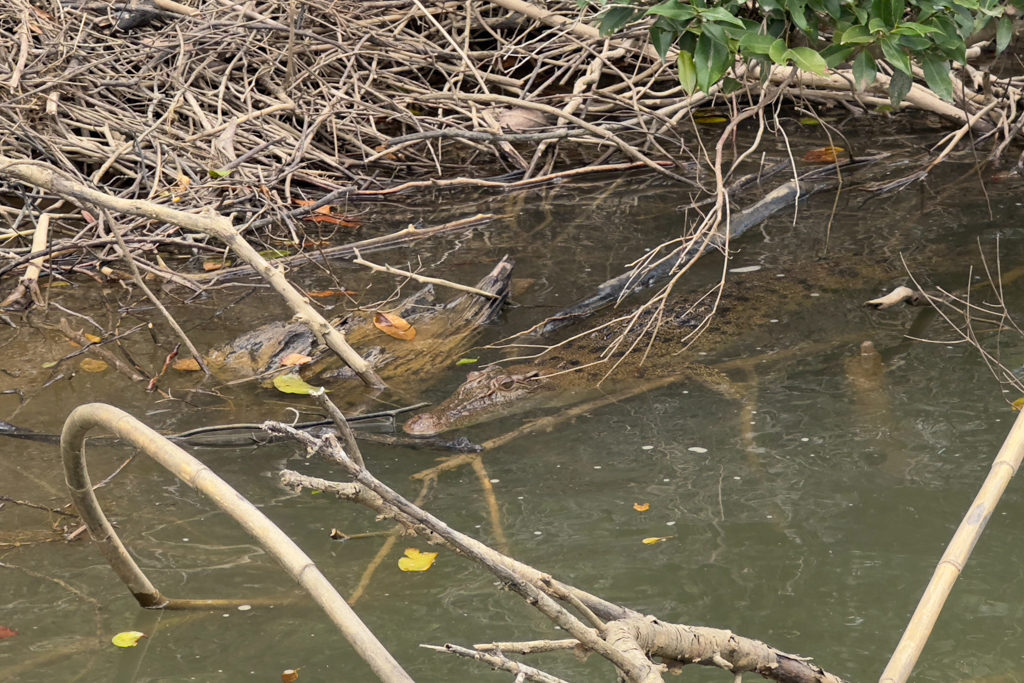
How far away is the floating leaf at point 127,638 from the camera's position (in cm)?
298

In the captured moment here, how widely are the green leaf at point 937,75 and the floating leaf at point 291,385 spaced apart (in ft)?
8.56

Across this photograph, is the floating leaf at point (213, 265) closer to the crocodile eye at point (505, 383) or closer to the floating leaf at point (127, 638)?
the crocodile eye at point (505, 383)

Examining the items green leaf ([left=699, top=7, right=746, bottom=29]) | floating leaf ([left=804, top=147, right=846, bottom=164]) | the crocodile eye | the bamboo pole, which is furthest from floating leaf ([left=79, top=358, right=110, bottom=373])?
floating leaf ([left=804, top=147, right=846, bottom=164])

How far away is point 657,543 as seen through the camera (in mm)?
3404

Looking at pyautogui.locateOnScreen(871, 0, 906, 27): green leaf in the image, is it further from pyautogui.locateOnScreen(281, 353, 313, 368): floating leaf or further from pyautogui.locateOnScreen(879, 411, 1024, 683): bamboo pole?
pyautogui.locateOnScreen(281, 353, 313, 368): floating leaf

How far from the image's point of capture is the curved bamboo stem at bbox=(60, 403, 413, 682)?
174 cm

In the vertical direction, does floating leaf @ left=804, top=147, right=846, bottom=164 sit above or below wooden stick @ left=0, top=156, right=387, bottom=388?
below

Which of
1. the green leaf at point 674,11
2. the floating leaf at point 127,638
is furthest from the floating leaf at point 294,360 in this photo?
the green leaf at point 674,11

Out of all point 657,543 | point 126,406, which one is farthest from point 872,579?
point 126,406

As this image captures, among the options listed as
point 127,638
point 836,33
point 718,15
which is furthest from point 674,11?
point 127,638

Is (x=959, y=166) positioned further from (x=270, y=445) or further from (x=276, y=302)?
(x=270, y=445)

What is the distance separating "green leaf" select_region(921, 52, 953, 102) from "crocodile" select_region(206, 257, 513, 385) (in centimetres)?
240

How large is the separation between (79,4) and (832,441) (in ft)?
20.7

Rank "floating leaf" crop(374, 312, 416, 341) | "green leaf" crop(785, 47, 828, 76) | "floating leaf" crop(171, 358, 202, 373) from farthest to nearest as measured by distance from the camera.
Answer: "floating leaf" crop(374, 312, 416, 341) → "floating leaf" crop(171, 358, 202, 373) → "green leaf" crop(785, 47, 828, 76)
